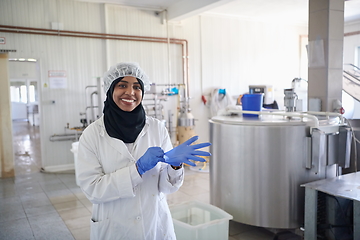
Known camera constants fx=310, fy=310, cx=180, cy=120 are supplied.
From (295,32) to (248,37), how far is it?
1.34m

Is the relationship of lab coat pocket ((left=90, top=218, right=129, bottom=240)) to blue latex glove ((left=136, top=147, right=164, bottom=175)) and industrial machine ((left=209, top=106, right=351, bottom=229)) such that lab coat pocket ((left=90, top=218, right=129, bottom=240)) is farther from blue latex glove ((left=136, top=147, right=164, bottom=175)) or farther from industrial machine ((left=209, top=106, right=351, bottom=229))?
industrial machine ((left=209, top=106, right=351, bottom=229))

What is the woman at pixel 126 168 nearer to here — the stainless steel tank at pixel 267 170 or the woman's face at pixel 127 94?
the woman's face at pixel 127 94

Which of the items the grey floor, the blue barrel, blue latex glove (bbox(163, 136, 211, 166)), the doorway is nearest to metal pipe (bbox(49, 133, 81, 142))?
the doorway

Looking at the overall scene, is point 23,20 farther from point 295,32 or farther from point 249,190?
point 295,32

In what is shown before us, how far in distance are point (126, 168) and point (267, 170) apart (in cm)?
155

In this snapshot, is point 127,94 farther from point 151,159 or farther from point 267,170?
point 267,170

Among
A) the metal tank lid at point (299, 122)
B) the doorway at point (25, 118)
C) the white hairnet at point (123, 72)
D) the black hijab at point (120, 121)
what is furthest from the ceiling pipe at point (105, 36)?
the black hijab at point (120, 121)

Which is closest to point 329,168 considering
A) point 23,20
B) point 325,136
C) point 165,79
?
point 325,136

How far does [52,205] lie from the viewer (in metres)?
3.55

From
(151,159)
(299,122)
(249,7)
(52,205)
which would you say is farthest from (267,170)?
(249,7)

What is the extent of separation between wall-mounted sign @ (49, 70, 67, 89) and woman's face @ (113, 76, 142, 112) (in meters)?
Answer: 3.96

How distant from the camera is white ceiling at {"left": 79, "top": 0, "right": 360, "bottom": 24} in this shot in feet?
16.6

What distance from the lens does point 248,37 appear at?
658 cm

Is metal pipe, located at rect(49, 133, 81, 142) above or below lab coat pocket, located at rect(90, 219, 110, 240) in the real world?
below
